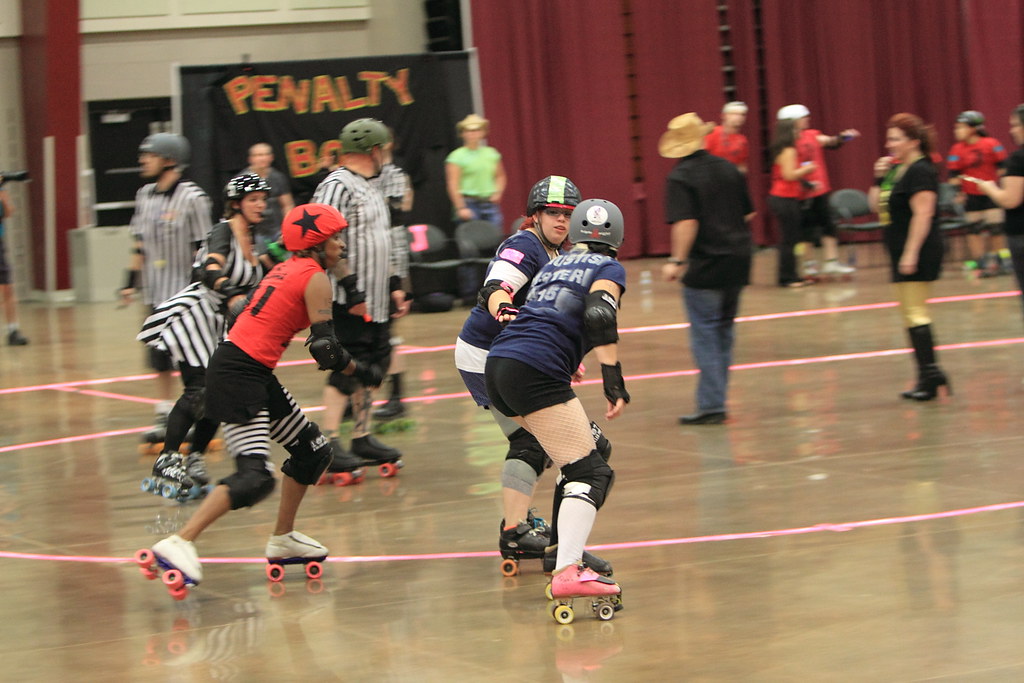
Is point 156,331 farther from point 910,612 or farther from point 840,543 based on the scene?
point 910,612

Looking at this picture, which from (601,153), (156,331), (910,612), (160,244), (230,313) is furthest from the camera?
(601,153)

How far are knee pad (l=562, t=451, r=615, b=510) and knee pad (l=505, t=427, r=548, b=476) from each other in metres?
0.55

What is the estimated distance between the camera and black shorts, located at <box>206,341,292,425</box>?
208 inches

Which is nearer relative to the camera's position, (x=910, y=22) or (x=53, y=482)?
(x=53, y=482)

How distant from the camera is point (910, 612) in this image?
458 centimetres

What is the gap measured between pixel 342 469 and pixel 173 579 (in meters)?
2.10

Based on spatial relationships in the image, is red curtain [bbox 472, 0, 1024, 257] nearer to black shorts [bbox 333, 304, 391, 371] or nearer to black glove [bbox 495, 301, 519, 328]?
black shorts [bbox 333, 304, 391, 371]

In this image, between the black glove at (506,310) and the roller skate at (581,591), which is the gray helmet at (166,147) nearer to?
the black glove at (506,310)

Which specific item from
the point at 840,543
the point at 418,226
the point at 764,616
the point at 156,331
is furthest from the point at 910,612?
the point at 418,226

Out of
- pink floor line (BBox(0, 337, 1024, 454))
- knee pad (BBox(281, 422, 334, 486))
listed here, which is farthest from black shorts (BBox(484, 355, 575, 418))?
pink floor line (BBox(0, 337, 1024, 454))

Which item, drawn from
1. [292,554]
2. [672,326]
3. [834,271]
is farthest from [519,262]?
[834,271]

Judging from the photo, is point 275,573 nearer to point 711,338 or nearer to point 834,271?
point 711,338

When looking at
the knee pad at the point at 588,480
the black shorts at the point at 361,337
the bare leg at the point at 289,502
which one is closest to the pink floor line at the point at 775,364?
the black shorts at the point at 361,337

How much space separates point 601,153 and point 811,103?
3.22m
